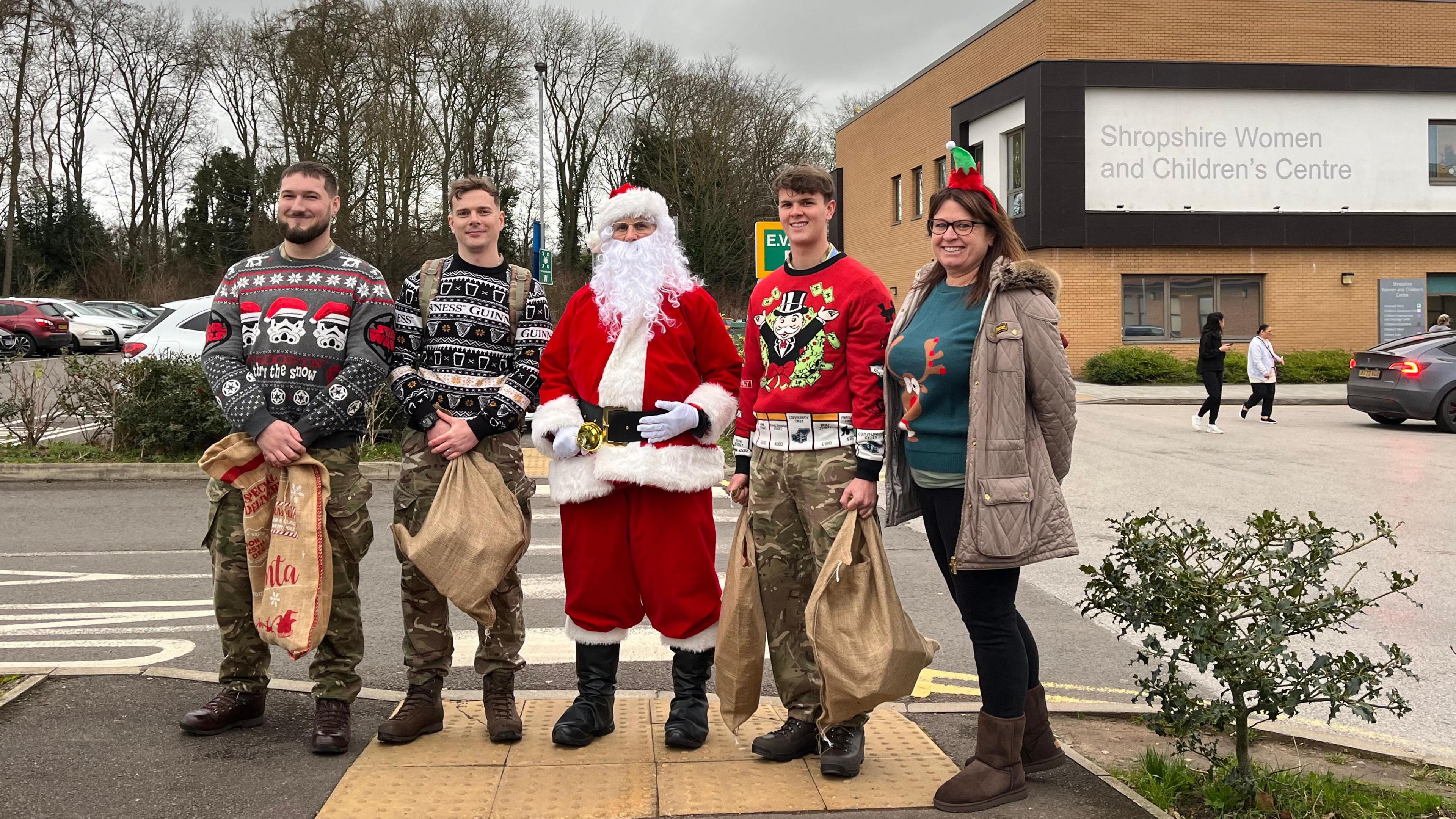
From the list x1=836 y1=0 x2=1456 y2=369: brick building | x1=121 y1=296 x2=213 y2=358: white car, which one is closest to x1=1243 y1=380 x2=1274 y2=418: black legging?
x1=836 y1=0 x2=1456 y2=369: brick building

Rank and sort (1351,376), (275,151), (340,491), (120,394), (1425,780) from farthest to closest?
(275,151), (1351,376), (120,394), (340,491), (1425,780)

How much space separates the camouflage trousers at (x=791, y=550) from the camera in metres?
4.12

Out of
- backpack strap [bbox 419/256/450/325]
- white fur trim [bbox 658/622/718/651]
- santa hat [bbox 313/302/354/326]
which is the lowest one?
white fur trim [bbox 658/622/718/651]

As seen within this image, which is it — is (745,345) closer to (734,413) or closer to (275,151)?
(734,413)

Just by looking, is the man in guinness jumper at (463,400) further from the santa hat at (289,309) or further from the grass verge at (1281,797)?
the grass verge at (1281,797)

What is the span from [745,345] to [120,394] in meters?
10.6

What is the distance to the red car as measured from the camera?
102ft

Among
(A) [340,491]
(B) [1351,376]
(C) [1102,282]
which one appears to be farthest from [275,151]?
(A) [340,491]

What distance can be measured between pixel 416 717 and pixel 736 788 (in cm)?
132

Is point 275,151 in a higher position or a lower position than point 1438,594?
higher

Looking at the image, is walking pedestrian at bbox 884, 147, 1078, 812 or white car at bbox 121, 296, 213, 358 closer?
walking pedestrian at bbox 884, 147, 1078, 812

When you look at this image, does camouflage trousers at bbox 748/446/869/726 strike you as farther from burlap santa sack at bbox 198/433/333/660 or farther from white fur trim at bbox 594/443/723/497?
burlap santa sack at bbox 198/433/333/660

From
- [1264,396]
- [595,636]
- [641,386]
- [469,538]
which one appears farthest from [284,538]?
[1264,396]

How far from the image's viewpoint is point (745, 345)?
14.8 feet
